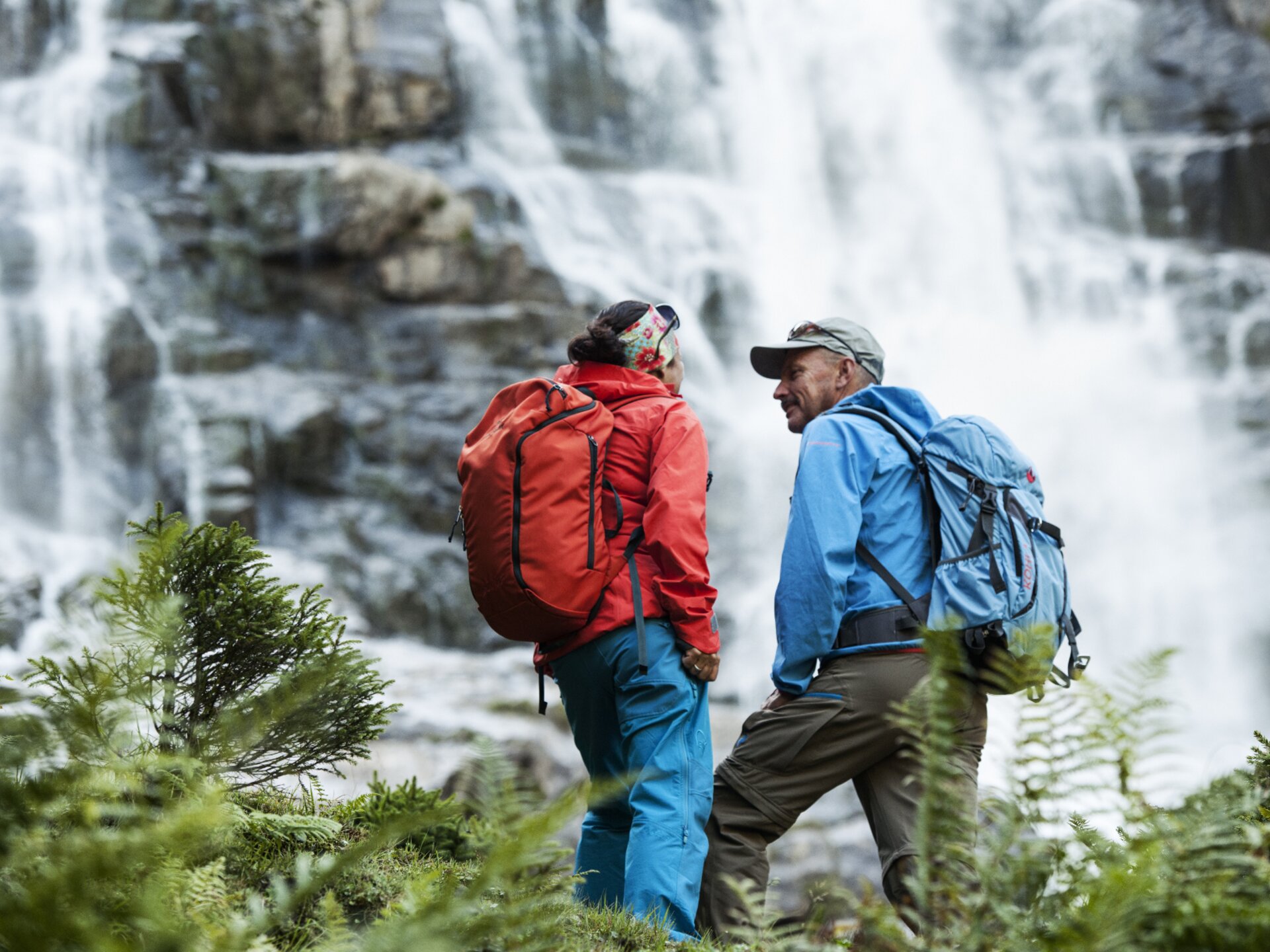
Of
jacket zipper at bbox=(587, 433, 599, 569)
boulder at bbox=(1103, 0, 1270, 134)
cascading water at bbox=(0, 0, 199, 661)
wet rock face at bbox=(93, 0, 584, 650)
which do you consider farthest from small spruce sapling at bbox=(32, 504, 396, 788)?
boulder at bbox=(1103, 0, 1270, 134)

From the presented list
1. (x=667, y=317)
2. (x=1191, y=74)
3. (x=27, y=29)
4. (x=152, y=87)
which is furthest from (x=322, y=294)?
(x=1191, y=74)

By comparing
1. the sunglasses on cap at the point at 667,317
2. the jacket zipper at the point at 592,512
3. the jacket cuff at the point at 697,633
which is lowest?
the jacket cuff at the point at 697,633

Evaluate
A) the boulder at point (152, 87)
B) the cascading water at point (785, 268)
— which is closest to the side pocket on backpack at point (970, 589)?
the cascading water at point (785, 268)

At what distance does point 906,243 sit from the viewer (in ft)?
77.9

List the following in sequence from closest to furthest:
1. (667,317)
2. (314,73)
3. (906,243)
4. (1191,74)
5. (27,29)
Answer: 1. (667,317)
2. (27,29)
3. (314,73)
4. (906,243)
5. (1191,74)

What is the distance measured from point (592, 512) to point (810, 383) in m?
1.09

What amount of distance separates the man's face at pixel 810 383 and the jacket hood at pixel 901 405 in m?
0.19

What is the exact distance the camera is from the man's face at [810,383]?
4500 mm

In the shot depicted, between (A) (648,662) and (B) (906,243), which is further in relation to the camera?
(B) (906,243)

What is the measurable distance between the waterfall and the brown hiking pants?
402 inches

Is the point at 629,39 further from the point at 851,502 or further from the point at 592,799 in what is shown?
the point at 592,799

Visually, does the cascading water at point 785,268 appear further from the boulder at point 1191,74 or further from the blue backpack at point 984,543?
the blue backpack at point 984,543

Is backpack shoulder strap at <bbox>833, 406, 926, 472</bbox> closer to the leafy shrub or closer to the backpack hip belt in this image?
the backpack hip belt

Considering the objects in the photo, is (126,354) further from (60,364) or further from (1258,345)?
(1258,345)
